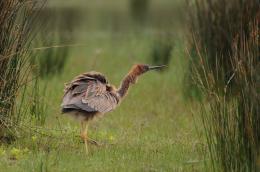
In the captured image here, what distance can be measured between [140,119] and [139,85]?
113 inches

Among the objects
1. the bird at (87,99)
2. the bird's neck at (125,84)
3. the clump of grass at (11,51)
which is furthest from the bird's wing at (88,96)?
the clump of grass at (11,51)

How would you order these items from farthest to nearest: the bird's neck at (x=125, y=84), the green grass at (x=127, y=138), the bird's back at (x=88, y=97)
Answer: the bird's neck at (x=125, y=84) → the bird's back at (x=88, y=97) → the green grass at (x=127, y=138)

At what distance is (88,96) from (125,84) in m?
0.77

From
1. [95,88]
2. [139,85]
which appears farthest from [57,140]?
[139,85]

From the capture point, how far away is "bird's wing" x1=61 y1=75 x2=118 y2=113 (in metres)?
7.11

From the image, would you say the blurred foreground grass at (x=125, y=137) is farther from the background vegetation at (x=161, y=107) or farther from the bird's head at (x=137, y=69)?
the bird's head at (x=137, y=69)

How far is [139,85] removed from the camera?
12312 mm

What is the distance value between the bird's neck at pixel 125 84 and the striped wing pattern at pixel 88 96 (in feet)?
0.82

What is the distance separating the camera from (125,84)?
Answer: 25.8 ft

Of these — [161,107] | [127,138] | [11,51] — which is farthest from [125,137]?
[161,107]

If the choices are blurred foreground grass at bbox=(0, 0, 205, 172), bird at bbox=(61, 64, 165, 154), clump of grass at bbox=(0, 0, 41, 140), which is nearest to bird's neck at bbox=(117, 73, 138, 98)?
bird at bbox=(61, 64, 165, 154)

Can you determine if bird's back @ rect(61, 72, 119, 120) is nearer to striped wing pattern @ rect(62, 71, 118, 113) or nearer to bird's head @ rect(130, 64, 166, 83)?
striped wing pattern @ rect(62, 71, 118, 113)

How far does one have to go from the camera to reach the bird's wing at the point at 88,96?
7.11 metres

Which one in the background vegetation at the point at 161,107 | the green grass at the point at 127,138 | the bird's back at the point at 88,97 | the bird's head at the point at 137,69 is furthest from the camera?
the bird's head at the point at 137,69
